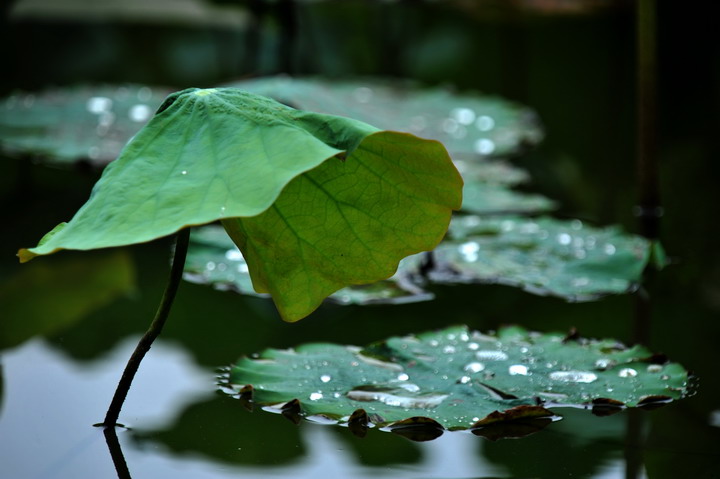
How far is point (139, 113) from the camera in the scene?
2.58 metres

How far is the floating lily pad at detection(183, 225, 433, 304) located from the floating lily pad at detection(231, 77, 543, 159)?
1.79ft

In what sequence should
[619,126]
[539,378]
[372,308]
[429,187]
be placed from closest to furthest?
[429,187] → [539,378] → [372,308] → [619,126]

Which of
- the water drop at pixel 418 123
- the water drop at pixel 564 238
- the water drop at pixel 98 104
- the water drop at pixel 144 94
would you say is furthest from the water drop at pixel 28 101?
the water drop at pixel 564 238

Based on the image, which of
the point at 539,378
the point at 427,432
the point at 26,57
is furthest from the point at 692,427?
the point at 26,57

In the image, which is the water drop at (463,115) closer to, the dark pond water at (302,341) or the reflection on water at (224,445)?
the dark pond water at (302,341)

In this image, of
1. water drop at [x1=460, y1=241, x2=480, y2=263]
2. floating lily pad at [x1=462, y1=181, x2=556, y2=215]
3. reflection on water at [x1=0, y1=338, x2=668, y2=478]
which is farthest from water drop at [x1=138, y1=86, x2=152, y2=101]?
reflection on water at [x1=0, y1=338, x2=668, y2=478]

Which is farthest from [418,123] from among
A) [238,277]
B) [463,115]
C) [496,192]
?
[238,277]

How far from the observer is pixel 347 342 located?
1.21 meters

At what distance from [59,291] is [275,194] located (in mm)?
→ 826

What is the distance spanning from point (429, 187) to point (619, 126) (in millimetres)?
2157

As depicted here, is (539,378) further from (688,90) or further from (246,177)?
(688,90)

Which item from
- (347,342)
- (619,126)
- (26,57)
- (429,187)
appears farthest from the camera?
(26,57)

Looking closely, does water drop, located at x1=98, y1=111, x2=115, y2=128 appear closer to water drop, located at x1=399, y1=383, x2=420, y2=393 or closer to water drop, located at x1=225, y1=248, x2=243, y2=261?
water drop, located at x1=225, y1=248, x2=243, y2=261

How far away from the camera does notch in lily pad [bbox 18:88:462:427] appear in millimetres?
734
